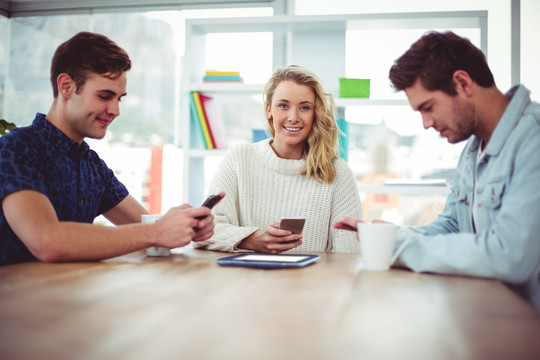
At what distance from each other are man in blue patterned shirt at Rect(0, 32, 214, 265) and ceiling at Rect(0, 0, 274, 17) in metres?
2.44

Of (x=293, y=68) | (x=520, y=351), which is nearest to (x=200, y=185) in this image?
(x=293, y=68)

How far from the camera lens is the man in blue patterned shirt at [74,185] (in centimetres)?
137

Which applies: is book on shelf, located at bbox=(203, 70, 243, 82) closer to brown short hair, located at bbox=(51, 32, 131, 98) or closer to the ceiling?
the ceiling

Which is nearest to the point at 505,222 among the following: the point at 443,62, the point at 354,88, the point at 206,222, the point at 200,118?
the point at 443,62

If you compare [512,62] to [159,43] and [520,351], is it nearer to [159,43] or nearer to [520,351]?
[159,43]

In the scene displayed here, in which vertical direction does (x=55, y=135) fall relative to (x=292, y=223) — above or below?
above

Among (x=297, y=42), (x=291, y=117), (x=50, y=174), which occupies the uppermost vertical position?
(x=297, y=42)

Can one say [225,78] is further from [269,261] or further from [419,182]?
[269,261]

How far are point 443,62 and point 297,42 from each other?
2159 millimetres

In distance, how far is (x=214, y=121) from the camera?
3.48 metres

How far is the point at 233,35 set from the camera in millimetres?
3881

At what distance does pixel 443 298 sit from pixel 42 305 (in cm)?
73

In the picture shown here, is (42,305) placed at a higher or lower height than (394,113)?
lower

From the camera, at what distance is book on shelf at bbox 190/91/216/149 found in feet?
11.1
